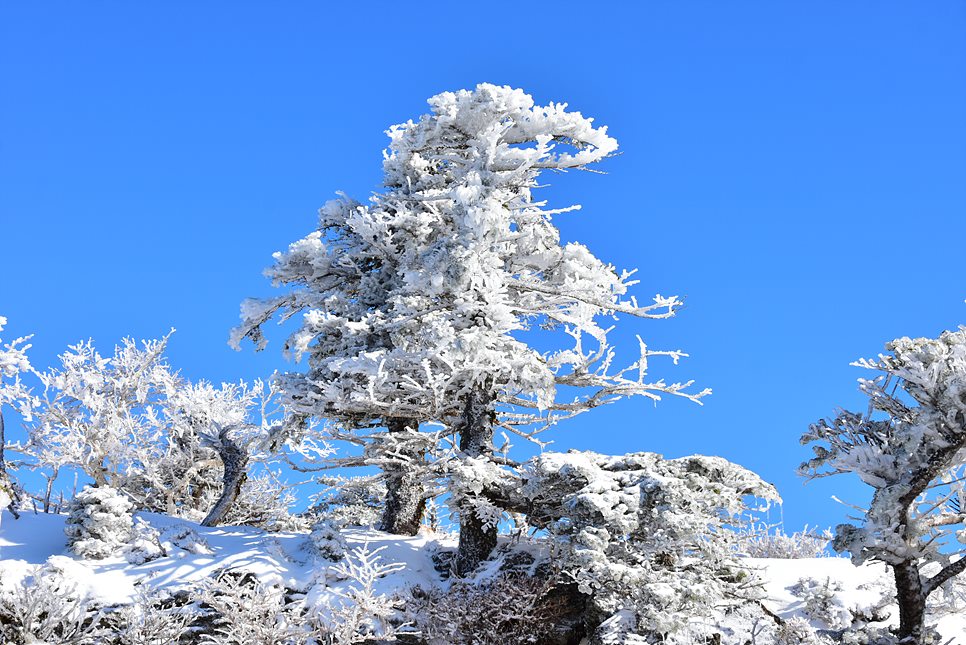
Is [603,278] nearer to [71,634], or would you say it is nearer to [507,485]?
[507,485]

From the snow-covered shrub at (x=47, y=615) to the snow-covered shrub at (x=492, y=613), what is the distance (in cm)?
513

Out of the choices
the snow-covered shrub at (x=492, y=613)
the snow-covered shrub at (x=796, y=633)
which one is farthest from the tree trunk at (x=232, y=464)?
the snow-covered shrub at (x=796, y=633)

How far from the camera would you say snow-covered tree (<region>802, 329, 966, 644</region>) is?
10.6 m

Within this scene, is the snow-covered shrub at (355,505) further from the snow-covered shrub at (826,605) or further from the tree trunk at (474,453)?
the snow-covered shrub at (826,605)

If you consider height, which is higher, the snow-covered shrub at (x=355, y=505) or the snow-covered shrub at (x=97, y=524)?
the snow-covered shrub at (x=355, y=505)

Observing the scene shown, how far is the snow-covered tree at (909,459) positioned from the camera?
1055cm

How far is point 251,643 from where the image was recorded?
10.9 m

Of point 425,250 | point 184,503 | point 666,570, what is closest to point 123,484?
point 184,503

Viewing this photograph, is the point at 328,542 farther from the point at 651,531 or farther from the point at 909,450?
the point at 909,450

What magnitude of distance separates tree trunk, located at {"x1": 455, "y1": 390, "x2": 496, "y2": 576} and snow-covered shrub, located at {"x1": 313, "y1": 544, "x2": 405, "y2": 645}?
1.57 m

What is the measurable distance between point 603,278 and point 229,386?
15.6m

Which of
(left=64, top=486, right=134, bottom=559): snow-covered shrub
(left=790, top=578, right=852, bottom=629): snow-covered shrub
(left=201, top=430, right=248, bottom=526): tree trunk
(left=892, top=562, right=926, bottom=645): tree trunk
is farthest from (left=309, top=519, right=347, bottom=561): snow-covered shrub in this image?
(left=892, top=562, right=926, bottom=645): tree trunk

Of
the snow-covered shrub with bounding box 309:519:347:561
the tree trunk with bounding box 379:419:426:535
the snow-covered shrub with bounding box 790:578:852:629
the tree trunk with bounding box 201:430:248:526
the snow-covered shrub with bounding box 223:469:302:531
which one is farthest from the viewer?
the snow-covered shrub with bounding box 223:469:302:531

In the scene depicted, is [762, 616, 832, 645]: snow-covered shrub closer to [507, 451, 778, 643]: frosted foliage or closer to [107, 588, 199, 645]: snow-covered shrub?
[507, 451, 778, 643]: frosted foliage
